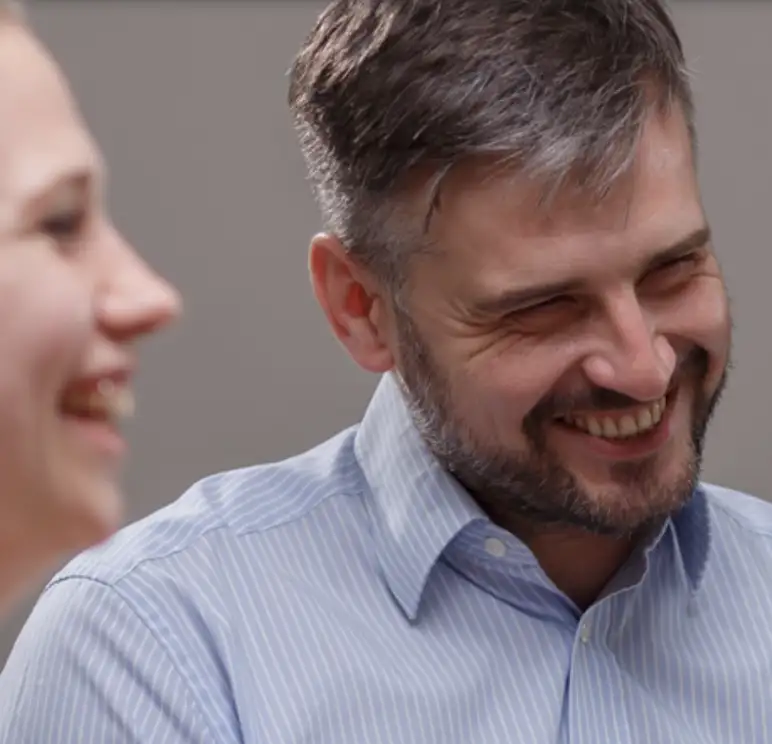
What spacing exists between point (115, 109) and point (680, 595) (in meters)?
0.74

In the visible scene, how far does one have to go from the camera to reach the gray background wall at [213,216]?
4.59ft

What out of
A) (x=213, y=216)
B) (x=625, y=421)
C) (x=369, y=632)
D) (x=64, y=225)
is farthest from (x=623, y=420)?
(x=64, y=225)

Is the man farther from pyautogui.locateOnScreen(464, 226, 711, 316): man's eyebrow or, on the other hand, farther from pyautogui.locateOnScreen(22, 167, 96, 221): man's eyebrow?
pyautogui.locateOnScreen(22, 167, 96, 221): man's eyebrow

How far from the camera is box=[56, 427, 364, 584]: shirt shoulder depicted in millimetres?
1078

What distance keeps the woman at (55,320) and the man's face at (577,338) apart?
628 millimetres

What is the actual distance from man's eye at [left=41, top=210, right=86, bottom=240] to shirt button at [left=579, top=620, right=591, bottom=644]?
751mm

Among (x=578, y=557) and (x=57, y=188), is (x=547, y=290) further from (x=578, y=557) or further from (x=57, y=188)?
(x=57, y=188)

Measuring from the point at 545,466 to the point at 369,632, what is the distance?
0.18 metres

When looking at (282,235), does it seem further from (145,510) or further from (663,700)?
(663,700)

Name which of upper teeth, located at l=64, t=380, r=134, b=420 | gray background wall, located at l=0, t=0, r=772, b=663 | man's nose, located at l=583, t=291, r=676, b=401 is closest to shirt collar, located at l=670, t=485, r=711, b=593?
man's nose, located at l=583, t=291, r=676, b=401

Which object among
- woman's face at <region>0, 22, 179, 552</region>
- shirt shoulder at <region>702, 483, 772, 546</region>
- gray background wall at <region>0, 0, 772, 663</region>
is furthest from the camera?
gray background wall at <region>0, 0, 772, 663</region>

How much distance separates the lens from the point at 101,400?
38cm

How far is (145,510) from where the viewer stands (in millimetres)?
1463

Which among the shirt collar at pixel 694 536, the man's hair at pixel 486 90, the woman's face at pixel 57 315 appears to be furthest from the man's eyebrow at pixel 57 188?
the shirt collar at pixel 694 536
